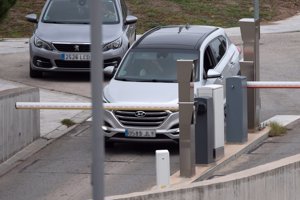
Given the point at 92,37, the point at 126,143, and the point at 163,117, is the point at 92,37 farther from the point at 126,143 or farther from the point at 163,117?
the point at 126,143

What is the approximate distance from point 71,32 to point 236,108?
709cm

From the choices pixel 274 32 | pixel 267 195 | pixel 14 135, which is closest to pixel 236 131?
pixel 14 135

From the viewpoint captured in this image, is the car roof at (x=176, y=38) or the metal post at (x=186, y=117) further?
the car roof at (x=176, y=38)

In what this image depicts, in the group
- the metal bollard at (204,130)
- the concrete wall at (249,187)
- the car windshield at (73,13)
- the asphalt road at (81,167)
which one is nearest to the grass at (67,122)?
the asphalt road at (81,167)

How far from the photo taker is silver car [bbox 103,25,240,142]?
1448 centimetres

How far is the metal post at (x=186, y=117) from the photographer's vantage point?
1257 centimetres

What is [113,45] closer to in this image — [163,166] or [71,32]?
[71,32]

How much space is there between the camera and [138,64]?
15828 millimetres

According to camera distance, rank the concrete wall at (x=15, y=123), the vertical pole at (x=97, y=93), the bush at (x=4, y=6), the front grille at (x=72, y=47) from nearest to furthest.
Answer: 1. the vertical pole at (x=97, y=93)
2. the concrete wall at (x=15, y=123)
3. the bush at (x=4, y=6)
4. the front grille at (x=72, y=47)

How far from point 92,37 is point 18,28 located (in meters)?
24.7

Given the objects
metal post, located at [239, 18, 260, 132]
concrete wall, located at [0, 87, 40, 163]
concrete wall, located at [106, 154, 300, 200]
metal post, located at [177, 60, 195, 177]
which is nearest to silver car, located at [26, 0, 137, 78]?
concrete wall, located at [0, 87, 40, 163]

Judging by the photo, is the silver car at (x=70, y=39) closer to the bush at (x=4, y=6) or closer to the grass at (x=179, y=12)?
the bush at (x=4, y=6)

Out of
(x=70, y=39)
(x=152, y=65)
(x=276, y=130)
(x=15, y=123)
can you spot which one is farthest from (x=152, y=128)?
(x=70, y=39)

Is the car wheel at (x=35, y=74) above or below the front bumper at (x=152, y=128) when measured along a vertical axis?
below
